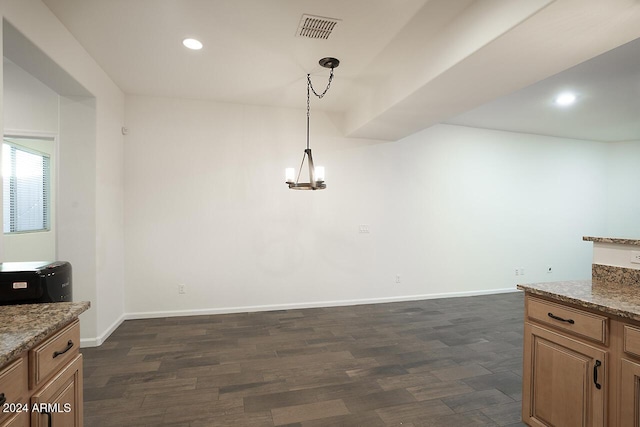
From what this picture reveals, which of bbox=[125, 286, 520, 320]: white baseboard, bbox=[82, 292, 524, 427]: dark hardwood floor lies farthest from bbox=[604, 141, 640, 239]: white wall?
bbox=[82, 292, 524, 427]: dark hardwood floor

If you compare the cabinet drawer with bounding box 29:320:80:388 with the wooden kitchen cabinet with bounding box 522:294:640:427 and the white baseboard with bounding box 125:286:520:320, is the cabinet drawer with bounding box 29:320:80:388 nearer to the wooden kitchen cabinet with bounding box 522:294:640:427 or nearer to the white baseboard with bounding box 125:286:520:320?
the wooden kitchen cabinet with bounding box 522:294:640:427

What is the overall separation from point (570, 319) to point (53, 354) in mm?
2541

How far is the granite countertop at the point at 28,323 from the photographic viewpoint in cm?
108

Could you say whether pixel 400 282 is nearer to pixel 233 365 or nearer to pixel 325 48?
pixel 233 365

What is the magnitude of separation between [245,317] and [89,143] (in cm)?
276

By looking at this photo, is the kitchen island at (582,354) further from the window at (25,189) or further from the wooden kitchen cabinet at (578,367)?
the window at (25,189)

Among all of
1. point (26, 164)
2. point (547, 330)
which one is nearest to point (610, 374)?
point (547, 330)

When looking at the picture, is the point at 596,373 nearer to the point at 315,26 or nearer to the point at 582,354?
the point at 582,354

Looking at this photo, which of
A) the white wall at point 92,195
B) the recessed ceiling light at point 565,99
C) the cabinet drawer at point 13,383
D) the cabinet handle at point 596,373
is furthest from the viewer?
the recessed ceiling light at point 565,99

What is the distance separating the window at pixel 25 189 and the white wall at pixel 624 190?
10269mm

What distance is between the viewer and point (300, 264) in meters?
4.66

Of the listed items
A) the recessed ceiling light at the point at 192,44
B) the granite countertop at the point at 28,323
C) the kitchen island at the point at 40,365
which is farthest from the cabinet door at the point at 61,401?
the recessed ceiling light at the point at 192,44

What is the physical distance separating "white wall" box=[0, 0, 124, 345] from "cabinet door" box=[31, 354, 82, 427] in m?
2.18

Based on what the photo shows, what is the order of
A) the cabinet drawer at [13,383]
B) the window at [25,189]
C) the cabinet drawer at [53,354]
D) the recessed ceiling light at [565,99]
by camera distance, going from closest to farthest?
the cabinet drawer at [13,383], the cabinet drawer at [53,354], the recessed ceiling light at [565,99], the window at [25,189]
